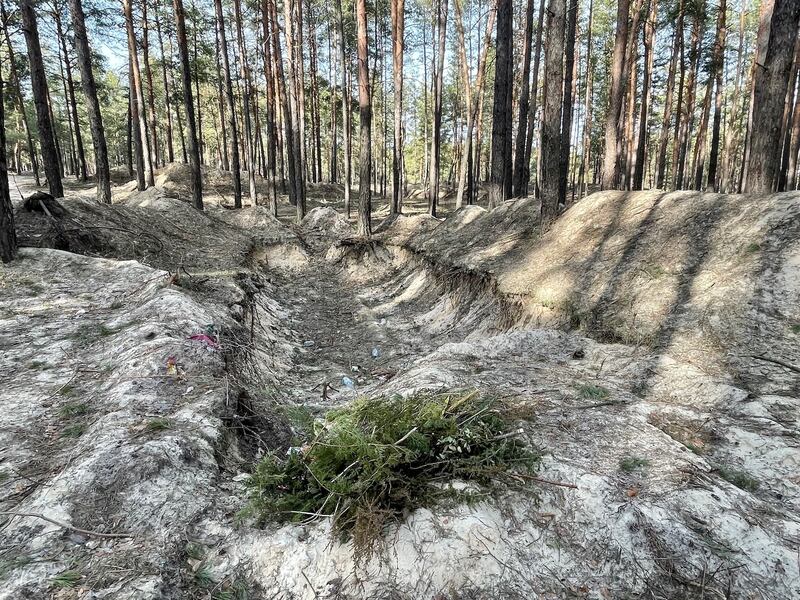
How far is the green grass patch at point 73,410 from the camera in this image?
3994mm

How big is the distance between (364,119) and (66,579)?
15.0 meters

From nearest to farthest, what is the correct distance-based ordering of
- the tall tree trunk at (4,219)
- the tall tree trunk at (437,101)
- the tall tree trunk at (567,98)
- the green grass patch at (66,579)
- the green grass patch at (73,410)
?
the green grass patch at (66,579), the green grass patch at (73,410), the tall tree trunk at (4,219), the tall tree trunk at (567,98), the tall tree trunk at (437,101)

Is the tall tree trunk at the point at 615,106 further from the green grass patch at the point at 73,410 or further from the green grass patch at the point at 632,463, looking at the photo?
the green grass patch at the point at 73,410

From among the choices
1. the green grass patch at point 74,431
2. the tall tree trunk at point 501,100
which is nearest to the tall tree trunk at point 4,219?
the green grass patch at point 74,431

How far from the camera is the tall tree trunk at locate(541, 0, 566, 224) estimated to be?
8.85 meters

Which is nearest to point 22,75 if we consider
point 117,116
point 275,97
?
point 275,97

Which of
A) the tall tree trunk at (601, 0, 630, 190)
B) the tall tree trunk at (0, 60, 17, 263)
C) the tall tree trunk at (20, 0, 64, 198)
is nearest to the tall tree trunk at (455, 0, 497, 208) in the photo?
the tall tree trunk at (601, 0, 630, 190)

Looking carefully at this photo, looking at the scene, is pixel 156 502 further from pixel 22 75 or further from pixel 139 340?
pixel 22 75

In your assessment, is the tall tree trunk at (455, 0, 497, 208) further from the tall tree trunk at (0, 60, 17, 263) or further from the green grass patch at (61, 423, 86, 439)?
the green grass patch at (61, 423, 86, 439)

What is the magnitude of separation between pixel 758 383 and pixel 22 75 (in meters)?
32.9

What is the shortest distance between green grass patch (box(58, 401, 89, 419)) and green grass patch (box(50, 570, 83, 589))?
210 cm

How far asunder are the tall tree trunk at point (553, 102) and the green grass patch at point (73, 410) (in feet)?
31.0

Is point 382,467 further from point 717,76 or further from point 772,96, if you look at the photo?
point 717,76

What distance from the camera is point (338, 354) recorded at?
8.12 metres
